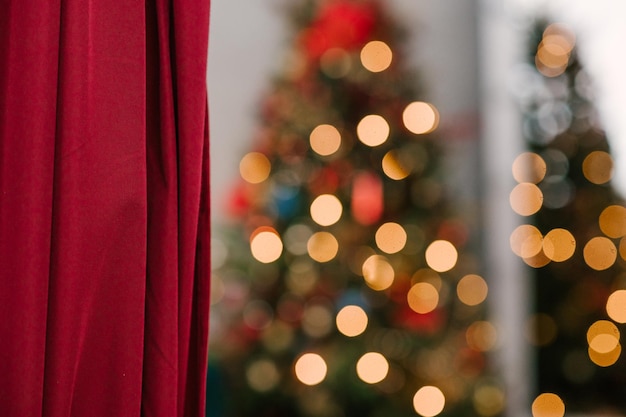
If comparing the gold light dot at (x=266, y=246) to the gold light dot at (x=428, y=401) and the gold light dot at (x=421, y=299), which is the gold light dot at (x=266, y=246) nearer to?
the gold light dot at (x=421, y=299)

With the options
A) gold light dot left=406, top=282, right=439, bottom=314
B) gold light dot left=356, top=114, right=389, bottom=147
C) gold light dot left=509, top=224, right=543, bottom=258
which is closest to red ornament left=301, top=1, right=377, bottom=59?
gold light dot left=356, top=114, right=389, bottom=147

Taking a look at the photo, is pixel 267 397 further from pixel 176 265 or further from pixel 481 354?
pixel 176 265

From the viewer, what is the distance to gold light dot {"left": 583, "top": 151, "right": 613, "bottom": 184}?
2.12m

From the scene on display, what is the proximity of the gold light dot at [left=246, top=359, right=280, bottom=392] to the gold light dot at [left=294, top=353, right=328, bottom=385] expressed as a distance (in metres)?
0.07

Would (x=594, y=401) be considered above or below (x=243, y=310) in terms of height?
below

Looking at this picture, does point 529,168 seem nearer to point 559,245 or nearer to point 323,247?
point 559,245

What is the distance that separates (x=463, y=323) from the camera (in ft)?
6.83

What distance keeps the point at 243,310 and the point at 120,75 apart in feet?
4.07

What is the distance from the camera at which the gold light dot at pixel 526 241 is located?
2.26m

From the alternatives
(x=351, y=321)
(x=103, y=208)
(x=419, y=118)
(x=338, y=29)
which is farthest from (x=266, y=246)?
(x=103, y=208)

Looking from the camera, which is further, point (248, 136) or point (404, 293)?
point (248, 136)

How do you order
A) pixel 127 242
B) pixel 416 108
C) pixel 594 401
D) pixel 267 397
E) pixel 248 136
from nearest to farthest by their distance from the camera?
pixel 127 242 → pixel 267 397 → pixel 416 108 → pixel 594 401 → pixel 248 136

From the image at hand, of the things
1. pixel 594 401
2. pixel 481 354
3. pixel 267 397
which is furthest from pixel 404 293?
pixel 594 401

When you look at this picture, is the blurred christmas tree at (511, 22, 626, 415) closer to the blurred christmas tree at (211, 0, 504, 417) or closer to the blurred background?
the blurred background
